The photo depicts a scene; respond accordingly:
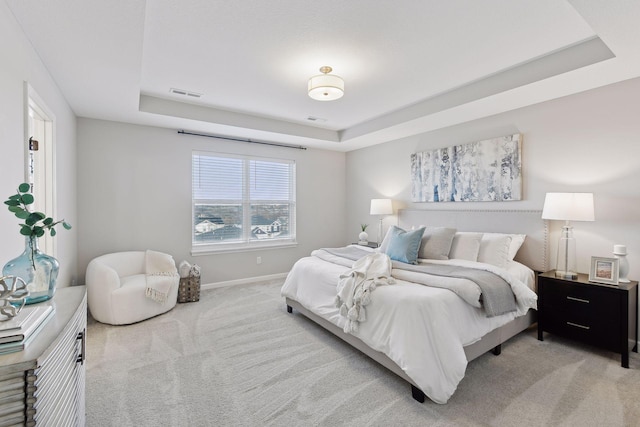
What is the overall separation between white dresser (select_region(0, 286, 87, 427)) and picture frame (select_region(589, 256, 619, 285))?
372 centimetres

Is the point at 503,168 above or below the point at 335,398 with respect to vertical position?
above

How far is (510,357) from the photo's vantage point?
2627 millimetres

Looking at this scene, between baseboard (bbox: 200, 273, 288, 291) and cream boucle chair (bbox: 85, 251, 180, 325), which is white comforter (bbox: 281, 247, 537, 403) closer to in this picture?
cream boucle chair (bbox: 85, 251, 180, 325)

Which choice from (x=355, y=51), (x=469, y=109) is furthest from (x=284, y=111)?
(x=469, y=109)

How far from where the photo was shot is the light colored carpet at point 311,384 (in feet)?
6.22

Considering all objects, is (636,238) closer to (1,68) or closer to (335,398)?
(335,398)

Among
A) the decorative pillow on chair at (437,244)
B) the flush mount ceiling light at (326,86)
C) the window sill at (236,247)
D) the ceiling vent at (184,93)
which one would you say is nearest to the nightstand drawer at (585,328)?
the decorative pillow on chair at (437,244)

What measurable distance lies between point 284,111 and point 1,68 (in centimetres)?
294

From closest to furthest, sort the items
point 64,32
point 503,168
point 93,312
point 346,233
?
1. point 64,32
2. point 93,312
3. point 503,168
4. point 346,233

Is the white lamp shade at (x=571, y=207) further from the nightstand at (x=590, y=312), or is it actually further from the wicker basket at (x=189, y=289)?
the wicker basket at (x=189, y=289)

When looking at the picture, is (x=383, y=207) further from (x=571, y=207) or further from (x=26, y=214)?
(x=26, y=214)

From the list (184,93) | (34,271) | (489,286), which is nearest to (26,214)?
(34,271)

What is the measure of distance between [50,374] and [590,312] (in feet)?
12.0

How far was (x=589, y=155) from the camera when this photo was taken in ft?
9.84
